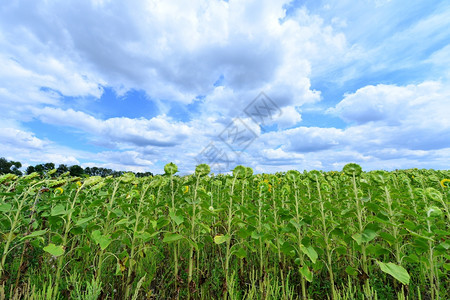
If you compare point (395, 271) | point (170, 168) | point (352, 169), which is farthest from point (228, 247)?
point (352, 169)

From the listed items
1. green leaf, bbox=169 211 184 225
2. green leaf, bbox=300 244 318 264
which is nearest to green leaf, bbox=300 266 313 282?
green leaf, bbox=300 244 318 264

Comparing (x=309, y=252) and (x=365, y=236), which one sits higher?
(x=365, y=236)

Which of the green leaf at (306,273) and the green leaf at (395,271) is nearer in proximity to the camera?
the green leaf at (395,271)

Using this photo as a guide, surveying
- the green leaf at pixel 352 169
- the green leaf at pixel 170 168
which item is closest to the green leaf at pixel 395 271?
the green leaf at pixel 352 169

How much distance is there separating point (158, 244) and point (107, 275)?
2.74 ft

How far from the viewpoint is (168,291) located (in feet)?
9.60

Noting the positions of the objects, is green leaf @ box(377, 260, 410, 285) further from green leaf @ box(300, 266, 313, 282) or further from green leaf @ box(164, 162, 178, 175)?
green leaf @ box(164, 162, 178, 175)

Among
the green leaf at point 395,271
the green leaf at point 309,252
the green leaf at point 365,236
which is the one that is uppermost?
the green leaf at point 365,236

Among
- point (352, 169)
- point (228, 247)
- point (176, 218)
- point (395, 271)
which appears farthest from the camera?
point (352, 169)

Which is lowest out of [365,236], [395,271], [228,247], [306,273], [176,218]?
[306,273]

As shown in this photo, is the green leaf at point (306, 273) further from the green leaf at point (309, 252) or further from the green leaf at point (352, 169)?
the green leaf at point (352, 169)

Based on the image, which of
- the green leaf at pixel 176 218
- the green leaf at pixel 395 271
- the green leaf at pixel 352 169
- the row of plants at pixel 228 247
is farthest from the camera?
the green leaf at pixel 352 169

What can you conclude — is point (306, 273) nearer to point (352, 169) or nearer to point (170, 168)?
point (352, 169)

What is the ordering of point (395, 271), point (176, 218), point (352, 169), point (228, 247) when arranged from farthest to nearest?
point (352, 169) < point (228, 247) < point (176, 218) < point (395, 271)
